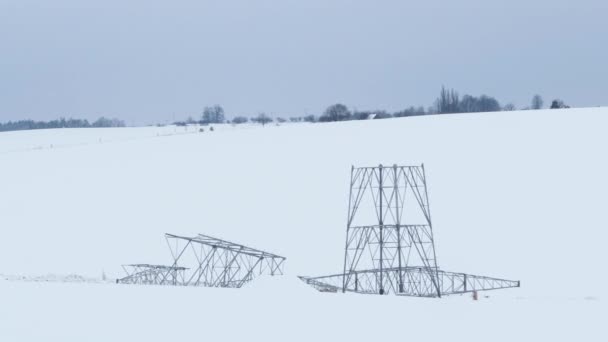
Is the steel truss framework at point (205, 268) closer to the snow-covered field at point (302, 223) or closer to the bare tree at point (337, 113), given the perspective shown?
the snow-covered field at point (302, 223)

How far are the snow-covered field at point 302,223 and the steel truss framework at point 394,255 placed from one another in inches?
40.6

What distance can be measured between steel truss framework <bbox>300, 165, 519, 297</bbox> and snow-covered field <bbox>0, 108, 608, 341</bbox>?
1032 millimetres

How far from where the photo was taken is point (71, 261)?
1398 inches

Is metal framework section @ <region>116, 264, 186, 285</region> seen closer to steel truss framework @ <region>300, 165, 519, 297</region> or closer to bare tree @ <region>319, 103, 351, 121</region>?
steel truss framework @ <region>300, 165, 519, 297</region>

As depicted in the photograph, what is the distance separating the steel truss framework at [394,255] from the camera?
89.5 feet

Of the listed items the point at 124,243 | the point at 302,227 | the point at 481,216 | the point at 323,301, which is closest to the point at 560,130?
the point at 481,216

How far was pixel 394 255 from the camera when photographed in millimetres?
31922

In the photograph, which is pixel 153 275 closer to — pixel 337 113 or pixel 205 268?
pixel 205 268

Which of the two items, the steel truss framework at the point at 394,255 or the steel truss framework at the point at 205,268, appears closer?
the steel truss framework at the point at 394,255

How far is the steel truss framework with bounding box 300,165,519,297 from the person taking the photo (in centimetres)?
2727

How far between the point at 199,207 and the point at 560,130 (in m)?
26.6

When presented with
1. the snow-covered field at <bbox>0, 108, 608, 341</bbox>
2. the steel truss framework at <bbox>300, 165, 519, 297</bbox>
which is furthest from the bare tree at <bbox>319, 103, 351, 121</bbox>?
the steel truss framework at <bbox>300, 165, 519, 297</bbox>

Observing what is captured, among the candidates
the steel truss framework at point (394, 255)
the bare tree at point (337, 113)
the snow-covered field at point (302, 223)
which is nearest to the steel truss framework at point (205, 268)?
the snow-covered field at point (302, 223)

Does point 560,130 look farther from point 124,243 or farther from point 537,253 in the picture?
point 124,243
